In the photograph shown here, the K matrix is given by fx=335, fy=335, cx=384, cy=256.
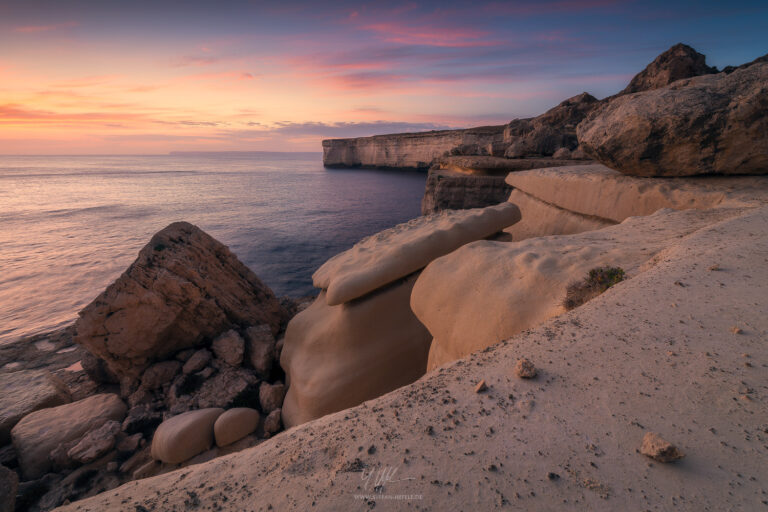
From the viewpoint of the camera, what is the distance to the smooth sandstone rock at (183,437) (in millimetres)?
3652

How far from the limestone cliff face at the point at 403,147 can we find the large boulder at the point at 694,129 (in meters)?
24.9

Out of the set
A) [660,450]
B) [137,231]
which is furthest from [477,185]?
[137,231]

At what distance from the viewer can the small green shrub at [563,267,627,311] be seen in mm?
2295

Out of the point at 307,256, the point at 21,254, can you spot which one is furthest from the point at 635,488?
the point at 21,254

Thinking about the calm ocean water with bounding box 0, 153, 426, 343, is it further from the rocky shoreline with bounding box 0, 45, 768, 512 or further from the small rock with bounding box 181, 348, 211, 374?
the small rock with bounding box 181, 348, 211, 374

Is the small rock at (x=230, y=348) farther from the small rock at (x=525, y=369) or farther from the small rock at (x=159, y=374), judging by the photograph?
the small rock at (x=525, y=369)

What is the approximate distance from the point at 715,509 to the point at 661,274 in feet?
5.53

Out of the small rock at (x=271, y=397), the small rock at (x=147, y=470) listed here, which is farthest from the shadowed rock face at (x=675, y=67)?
the small rock at (x=147, y=470)

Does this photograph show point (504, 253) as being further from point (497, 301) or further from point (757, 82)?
point (757, 82)

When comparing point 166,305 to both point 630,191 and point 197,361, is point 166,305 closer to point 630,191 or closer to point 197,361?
point 197,361

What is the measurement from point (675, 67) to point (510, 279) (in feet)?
56.1

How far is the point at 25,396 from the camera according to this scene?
4.73 meters

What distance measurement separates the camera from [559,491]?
1.05m

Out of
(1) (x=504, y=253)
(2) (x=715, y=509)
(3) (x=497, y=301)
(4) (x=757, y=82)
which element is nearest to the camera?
(2) (x=715, y=509)
